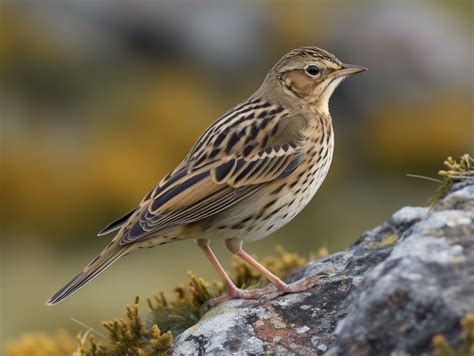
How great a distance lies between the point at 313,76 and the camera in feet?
25.1

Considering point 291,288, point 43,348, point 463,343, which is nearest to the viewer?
point 463,343

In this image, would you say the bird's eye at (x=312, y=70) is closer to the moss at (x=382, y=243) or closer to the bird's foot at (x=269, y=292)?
the moss at (x=382, y=243)

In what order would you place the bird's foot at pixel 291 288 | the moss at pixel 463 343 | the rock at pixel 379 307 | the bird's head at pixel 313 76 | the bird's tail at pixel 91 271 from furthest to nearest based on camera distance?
the bird's head at pixel 313 76, the bird's tail at pixel 91 271, the bird's foot at pixel 291 288, the rock at pixel 379 307, the moss at pixel 463 343

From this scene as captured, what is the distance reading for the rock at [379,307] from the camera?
4395 millimetres

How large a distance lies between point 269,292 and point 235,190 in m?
0.98

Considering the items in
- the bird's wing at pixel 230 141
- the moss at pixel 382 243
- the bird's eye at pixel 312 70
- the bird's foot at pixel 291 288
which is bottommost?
the moss at pixel 382 243

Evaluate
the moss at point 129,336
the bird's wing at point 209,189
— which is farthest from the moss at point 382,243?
the moss at point 129,336

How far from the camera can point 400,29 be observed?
24.1m

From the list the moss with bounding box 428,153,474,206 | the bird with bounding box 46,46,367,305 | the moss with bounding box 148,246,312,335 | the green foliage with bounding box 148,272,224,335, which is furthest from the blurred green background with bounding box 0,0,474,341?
the moss with bounding box 428,153,474,206

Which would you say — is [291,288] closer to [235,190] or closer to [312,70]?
[235,190]

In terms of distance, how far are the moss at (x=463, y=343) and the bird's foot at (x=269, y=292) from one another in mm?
1801

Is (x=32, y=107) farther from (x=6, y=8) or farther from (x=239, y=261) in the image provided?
(x=239, y=261)

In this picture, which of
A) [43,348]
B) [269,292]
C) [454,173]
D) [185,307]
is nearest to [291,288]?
[269,292]

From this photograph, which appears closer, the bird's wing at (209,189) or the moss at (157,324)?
the moss at (157,324)
